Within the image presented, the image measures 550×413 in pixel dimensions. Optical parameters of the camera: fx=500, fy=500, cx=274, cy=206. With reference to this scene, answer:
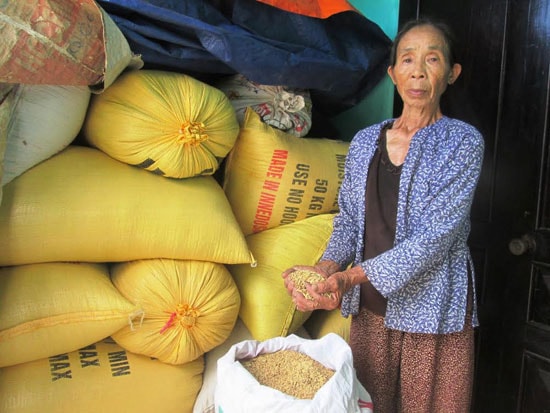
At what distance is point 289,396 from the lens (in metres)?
1.00

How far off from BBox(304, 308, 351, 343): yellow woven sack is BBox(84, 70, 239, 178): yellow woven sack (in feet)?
2.27

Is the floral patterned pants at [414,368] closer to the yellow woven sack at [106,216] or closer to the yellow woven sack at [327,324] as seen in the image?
the yellow woven sack at [327,324]

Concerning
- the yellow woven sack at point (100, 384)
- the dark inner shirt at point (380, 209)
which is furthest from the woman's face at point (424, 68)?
the yellow woven sack at point (100, 384)

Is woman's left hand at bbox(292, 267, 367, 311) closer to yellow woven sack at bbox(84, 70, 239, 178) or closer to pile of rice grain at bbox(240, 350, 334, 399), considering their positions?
pile of rice grain at bbox(240, 350, 334, 399)

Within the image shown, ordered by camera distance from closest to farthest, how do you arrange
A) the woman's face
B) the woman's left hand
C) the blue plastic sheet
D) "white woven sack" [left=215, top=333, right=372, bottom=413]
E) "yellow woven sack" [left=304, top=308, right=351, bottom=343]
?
1. "white woven sack" [left=215, top=333, right=372, bottom=413]
2. the woman's left hand
3. the woman's face
4. the blue plastic sheet
5. "yellow woven sack" [left=304, top=308, right=351, bottom=343]

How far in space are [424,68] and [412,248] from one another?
19.4 inches

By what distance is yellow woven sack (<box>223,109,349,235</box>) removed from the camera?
5.68 feet

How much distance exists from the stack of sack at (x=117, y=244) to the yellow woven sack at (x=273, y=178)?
0.12 feet

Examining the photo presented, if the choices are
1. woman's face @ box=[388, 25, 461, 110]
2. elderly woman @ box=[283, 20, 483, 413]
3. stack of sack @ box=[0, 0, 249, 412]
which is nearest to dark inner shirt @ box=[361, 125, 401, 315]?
elderly woman @ box=[283, 20, 483, 413]

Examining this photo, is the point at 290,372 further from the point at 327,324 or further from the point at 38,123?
the point at 38,123

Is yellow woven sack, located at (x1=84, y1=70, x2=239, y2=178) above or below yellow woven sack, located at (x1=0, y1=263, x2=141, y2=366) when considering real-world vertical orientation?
above

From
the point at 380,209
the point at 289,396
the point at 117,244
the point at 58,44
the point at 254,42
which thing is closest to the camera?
the point at 289,396

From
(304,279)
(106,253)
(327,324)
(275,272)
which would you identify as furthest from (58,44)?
(327,324)

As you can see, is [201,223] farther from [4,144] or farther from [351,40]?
[351,40]
